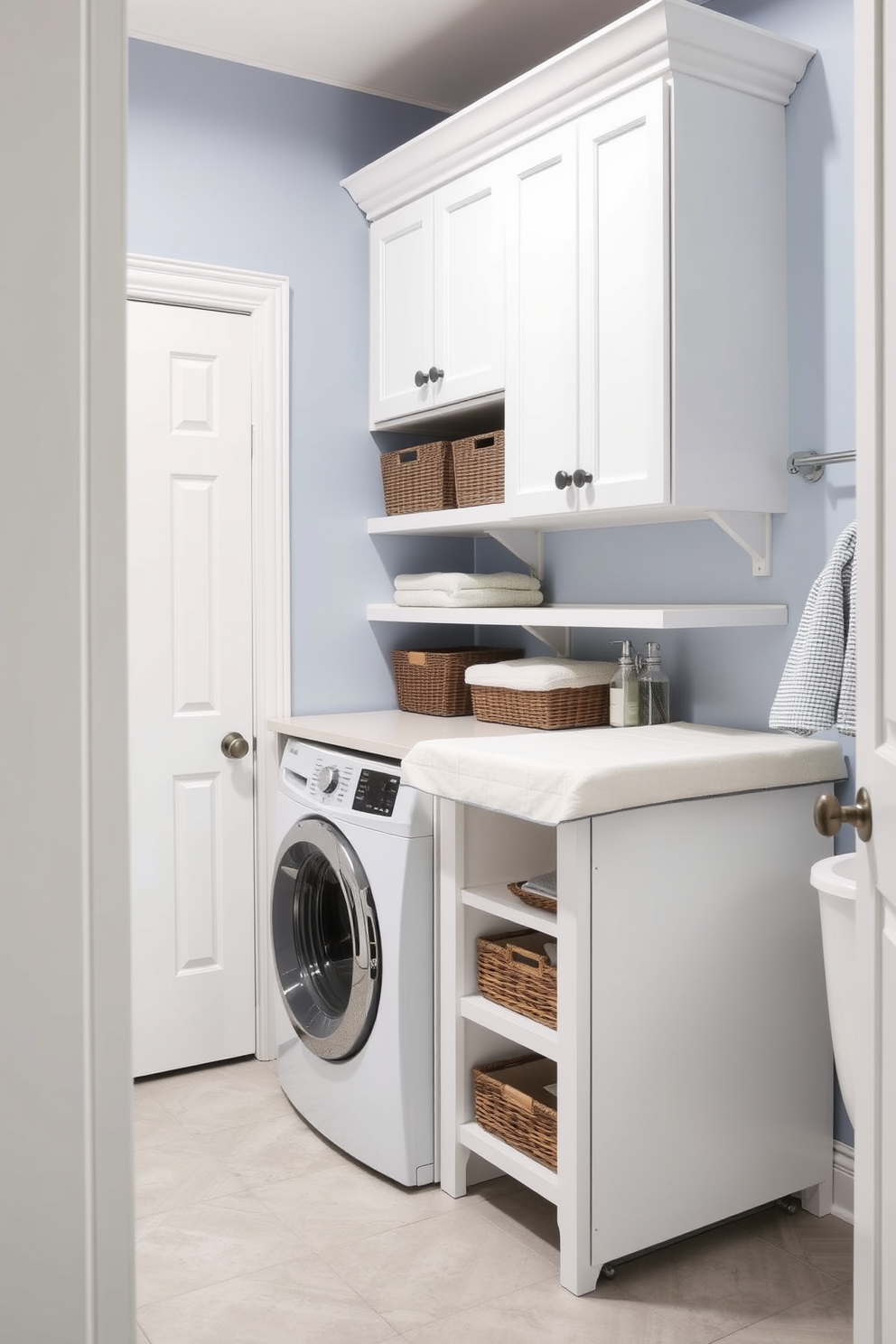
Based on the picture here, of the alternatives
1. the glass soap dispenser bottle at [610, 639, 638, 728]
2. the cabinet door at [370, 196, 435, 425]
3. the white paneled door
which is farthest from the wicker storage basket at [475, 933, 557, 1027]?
the cabinet door at [370, 196, 435, 425]

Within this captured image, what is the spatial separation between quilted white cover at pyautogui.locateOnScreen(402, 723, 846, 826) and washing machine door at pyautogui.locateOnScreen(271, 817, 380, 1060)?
0.37 m

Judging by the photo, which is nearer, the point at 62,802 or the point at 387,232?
the point at 62,802

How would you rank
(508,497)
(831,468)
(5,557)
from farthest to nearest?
(508,497)
(831,468)
(5,557)

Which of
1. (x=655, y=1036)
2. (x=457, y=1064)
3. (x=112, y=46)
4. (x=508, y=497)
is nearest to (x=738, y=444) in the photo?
(x=508, y=497)

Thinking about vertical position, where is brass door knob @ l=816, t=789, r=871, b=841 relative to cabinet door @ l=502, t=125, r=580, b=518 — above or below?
below

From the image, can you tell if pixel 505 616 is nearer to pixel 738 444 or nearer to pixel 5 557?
pixel 738 444

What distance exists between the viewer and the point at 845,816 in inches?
50.2

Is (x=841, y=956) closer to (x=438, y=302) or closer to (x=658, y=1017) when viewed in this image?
(x=658, y=1017)

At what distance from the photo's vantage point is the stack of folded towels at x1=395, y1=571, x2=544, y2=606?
9.45ft

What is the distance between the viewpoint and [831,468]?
88.4 inches

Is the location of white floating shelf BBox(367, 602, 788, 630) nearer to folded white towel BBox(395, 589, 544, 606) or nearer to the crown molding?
folded white towel BBox(395, 589, 544, 606)

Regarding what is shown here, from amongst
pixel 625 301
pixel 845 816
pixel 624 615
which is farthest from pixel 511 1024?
pixel 625 301

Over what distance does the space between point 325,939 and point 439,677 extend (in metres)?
0.77

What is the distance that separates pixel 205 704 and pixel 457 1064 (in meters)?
1.22
